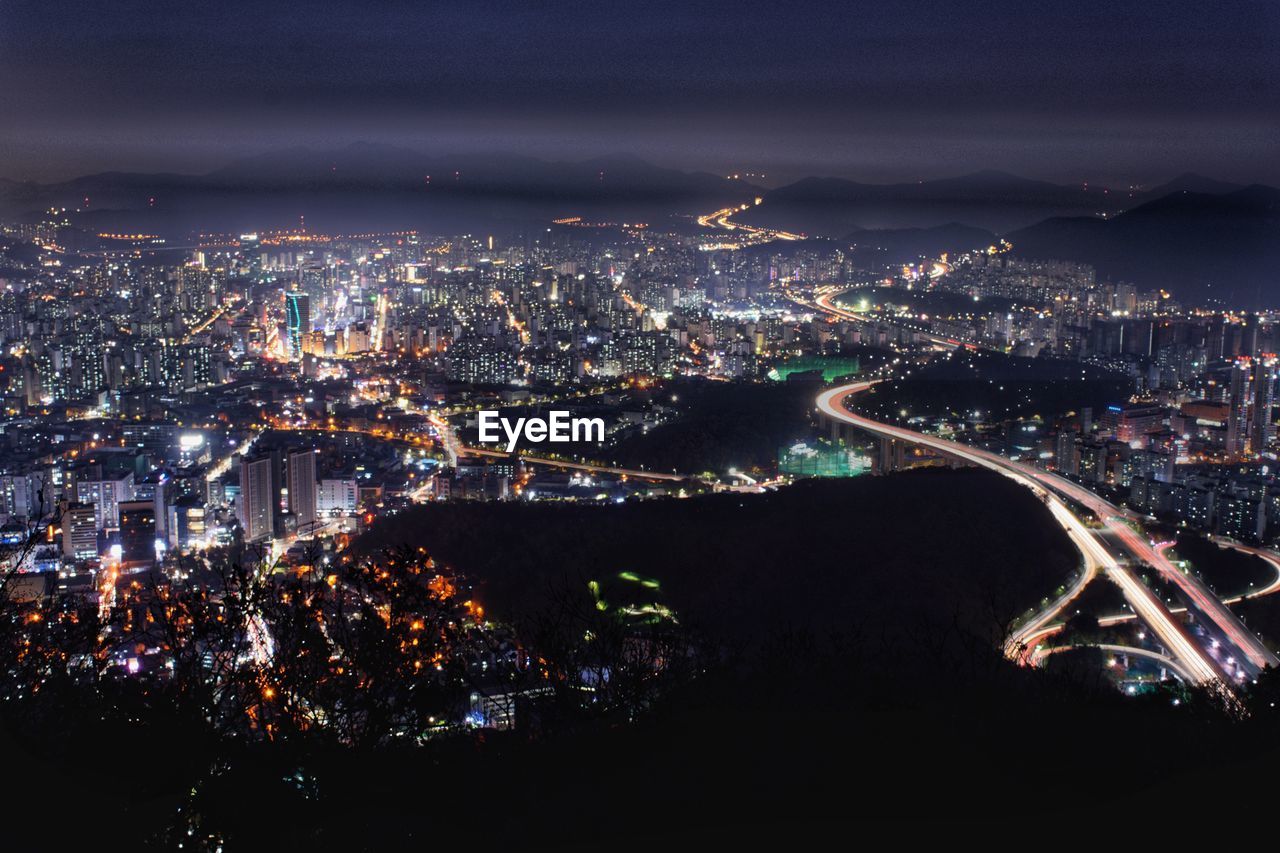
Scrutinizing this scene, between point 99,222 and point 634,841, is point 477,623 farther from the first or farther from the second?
point 99,222

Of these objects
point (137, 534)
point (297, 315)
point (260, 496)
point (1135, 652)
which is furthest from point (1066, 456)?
point (297, 315)

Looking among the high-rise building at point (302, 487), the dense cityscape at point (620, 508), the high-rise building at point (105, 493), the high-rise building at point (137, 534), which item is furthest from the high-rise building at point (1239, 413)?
the high-rise building at point (105, 493)

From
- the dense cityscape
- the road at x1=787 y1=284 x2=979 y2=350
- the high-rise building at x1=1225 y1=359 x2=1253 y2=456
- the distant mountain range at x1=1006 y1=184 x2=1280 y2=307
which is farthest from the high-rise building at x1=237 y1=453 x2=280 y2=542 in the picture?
the road at x1=787 y1=284 x2=979 y2=350

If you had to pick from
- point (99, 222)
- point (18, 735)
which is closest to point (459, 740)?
point (18, 735)

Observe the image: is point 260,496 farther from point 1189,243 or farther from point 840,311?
point 1189,243

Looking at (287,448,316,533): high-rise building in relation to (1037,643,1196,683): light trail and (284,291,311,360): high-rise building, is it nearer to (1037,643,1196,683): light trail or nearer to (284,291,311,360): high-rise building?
(1037,643,1196,683): light trail

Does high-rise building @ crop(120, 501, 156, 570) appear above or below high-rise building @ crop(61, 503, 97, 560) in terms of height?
below
